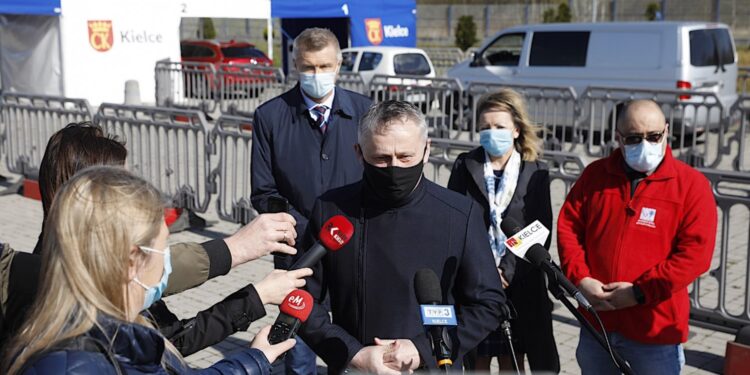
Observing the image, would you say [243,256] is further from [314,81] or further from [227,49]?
[227,49]

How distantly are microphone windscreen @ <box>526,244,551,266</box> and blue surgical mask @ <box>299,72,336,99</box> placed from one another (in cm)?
173

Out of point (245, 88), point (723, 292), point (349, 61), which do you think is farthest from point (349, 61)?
point (723, 292)

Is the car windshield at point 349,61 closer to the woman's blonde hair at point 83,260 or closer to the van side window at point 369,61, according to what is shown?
the van side window at point 369,61

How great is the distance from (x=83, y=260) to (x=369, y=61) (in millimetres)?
18463

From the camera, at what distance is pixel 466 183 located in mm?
4566

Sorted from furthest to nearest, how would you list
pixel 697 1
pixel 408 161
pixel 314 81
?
pixel 697 1 < pixel 314 81 < pixel 408 161

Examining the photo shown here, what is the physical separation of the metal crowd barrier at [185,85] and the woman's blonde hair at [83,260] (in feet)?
58.3

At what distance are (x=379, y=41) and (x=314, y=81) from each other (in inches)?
775

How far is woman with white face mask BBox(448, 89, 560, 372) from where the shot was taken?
4.32 m

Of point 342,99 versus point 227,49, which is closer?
point 342,99

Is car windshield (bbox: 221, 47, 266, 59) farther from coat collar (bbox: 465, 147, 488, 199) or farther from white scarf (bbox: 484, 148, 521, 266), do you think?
white scarf (bbox: 484, 148, 521, 266)

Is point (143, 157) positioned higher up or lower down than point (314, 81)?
lower down

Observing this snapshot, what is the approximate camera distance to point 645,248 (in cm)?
388

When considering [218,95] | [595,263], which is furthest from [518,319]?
[218,95]
